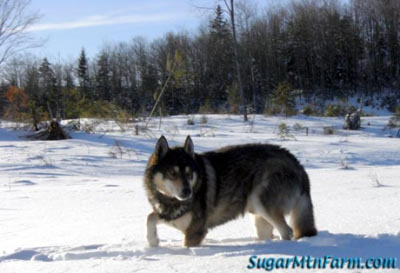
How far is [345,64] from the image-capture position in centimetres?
4700

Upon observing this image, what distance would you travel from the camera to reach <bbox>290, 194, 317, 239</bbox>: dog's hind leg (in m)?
4.17

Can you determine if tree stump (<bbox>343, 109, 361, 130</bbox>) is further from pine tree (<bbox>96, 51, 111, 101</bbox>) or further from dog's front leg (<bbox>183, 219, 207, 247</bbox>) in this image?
pine tree (<bbox>96, 51, 111, 101</bbox>)

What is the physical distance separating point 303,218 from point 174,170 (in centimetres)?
134

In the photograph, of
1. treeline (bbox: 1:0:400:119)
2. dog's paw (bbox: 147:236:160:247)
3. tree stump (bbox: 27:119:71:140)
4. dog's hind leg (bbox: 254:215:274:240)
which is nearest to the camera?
dog's paw (bbox: 147:236:160:247)

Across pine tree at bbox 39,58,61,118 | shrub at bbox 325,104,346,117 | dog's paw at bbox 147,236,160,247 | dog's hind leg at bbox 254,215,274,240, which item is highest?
pine tree at bbox 39,58,61,118

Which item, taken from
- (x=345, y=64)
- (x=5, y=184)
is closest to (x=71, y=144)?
(x=5, y=184)

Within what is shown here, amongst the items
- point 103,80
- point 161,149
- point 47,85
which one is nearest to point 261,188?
point 161,149

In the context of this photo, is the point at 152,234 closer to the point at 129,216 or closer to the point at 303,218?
the point at 303,218

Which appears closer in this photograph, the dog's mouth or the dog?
the dog's mouth

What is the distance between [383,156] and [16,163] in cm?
988

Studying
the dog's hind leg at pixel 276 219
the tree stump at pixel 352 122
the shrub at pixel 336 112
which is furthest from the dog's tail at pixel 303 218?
the shrub at pixel 336 112

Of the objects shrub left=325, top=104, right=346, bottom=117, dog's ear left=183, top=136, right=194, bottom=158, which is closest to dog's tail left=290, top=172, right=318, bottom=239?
dog's ear left=183, top=136, right=194, bottom=158

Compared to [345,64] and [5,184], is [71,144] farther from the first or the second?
[345,64]

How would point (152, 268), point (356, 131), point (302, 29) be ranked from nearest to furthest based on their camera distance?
point (152, 268), point (356, 131), point (302, 29)
